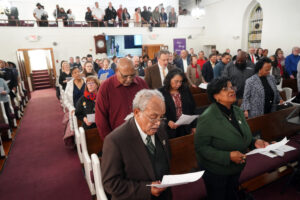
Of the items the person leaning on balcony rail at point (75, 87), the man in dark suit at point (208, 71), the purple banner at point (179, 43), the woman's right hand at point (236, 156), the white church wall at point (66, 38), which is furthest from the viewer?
the purple banner at point (179, 43)

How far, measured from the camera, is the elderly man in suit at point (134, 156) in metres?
1.17

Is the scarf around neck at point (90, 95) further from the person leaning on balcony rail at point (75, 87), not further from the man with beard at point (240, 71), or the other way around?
the man with beard at point (240, 71)

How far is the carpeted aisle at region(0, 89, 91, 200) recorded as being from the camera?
280cm

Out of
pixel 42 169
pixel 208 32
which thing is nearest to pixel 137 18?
pixel 208 32

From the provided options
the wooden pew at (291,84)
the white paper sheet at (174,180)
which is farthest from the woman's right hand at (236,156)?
the wooden pew at (291,84)

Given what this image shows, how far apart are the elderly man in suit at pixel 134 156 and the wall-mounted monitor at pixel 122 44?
11354 mm

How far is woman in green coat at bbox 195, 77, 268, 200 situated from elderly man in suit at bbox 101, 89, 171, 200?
1.89 ft

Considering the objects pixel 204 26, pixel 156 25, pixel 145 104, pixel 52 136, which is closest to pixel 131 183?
pixel 145 104

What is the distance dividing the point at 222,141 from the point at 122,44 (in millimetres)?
11383

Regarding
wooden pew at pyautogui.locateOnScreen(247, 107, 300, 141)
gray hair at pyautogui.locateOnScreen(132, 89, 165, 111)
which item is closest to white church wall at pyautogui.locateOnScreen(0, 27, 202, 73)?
wooden pew at pyautogui.locateOnScreen(247, 107, 300, 141)

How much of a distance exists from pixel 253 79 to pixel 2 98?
523 cm

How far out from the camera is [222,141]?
161 centimetres

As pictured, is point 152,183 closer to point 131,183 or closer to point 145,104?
point 131,183

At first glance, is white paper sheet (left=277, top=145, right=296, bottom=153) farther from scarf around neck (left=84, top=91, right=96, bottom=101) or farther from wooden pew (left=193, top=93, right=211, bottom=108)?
scarf around neck (left=84, top=91, right=96, bottom=101)
